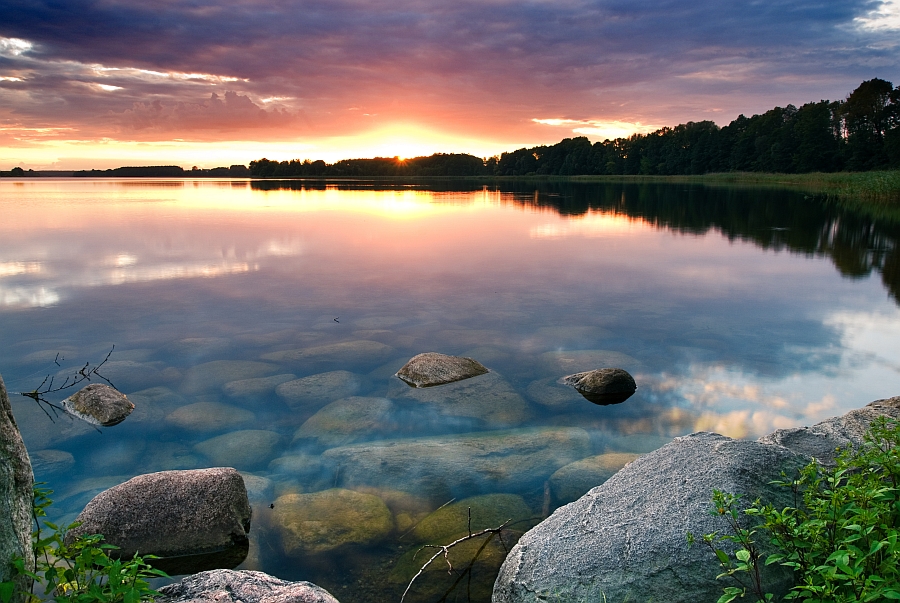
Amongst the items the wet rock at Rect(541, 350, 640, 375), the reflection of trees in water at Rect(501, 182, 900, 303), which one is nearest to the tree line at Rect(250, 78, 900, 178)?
the reflection of trees in water at Rect(501, 182, 900, 303)

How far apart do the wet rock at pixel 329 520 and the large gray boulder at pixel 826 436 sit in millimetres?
4286

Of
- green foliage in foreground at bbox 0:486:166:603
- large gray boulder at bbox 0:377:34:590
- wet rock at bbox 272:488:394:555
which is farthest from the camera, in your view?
wet rock at bbox 272:488:394:555

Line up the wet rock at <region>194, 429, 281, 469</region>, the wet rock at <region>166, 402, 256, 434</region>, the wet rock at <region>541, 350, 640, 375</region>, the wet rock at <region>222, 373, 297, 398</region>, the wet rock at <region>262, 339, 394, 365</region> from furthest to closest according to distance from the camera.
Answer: the wet rock at <region>262, 339, 394, 365</region>, the wet rock at <region>541, 350, 640, 375</region>, the wet rock at <region>222, 373, 297, 398</region>, the wet rock at <region>166, 402, 256, 434</region>, the wet rock at <region>194, 429, 281, 469</region>

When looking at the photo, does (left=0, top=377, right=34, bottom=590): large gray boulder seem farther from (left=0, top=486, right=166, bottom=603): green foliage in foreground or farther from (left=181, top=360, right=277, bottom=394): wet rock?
(left=181, top=360, right=277, bottom=394): wet rock

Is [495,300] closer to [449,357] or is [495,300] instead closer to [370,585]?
[449,357]

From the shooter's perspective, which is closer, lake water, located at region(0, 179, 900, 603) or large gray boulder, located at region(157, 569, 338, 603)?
large gray boulder, located at region(157, 569, 338, 603)

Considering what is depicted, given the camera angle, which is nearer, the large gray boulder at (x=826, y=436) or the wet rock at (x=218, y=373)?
the large gray boulder at (x=826, y=436)

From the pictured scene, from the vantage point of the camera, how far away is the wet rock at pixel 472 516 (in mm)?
5816

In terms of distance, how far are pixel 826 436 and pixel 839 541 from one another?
11.7 feet

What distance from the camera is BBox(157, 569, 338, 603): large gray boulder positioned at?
3.71 meters

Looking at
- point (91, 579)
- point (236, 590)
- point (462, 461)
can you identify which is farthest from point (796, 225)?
point (91, 579)

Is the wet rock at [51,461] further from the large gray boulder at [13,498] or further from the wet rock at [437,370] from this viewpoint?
the wet rock at [437,370]

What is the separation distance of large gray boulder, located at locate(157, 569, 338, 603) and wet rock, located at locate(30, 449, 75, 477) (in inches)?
182

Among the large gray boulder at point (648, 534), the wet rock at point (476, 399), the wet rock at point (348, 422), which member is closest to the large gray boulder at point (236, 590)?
the large gray boulder at point (648, 534)
